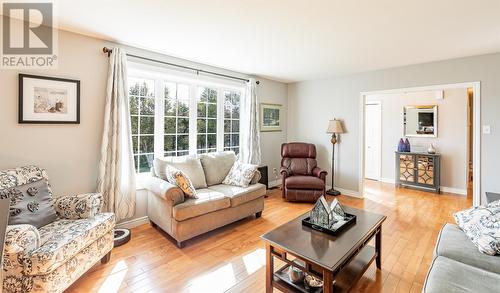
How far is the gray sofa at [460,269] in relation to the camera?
1.30m

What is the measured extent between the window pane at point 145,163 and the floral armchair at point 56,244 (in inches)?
38.8

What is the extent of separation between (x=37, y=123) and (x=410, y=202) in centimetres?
551

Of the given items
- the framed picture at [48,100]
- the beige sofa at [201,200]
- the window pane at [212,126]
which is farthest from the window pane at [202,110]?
the framed picture at [48,100]

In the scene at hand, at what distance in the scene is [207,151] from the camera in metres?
4.12

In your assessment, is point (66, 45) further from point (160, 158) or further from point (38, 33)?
point (160, 158)

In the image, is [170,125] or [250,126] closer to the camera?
[170,125]

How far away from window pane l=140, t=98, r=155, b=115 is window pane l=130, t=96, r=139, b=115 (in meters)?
0.07

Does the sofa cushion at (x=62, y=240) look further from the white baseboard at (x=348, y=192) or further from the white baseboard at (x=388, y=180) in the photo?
the white baseboard at (x=388, y=180)

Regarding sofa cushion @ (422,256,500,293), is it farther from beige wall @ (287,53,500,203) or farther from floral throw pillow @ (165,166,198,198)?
beige wall @ (287,53,500,203)

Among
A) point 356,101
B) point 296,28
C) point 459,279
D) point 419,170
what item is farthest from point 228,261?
point 419,170

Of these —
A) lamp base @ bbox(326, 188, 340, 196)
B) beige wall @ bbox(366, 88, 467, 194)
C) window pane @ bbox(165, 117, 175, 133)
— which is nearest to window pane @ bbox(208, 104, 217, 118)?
window pane @ bbox(165, 117, 175, 133)

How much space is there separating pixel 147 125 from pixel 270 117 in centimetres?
265

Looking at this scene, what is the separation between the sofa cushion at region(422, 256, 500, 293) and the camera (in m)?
1.29

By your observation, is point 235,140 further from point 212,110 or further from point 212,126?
point 212,110
